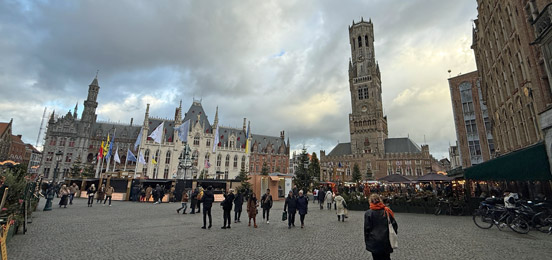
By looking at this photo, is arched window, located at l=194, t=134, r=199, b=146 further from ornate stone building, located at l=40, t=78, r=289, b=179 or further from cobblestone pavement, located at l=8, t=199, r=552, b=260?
cobblestone pavement, located at l=8, t=199, r=552, b=260

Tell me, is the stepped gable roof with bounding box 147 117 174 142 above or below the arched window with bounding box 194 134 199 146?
above

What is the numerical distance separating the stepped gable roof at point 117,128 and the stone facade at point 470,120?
2886 inches

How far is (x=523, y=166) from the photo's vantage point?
11.6 meters

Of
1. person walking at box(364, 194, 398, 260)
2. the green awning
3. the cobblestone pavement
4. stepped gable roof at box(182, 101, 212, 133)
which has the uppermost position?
stepped gable roof at box(182, 101, 212, 133)

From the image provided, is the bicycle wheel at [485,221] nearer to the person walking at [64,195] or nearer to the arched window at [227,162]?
the person walking at [64,195]

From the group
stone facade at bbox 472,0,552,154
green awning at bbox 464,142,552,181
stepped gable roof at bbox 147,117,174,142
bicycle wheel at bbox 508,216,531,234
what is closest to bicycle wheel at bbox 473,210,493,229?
bicycle wheel at bbox 508,216,531,234

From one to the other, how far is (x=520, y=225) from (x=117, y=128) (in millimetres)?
80336

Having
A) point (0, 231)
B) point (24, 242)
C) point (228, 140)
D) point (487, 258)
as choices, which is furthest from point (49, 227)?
point (228, 140)

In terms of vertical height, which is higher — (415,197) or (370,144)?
(370,144)

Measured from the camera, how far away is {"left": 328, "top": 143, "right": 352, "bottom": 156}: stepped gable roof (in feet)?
249

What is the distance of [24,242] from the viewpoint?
24.9ft

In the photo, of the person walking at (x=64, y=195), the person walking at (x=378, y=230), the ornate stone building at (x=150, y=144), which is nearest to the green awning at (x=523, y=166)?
the person walking at (x=378, y=230)

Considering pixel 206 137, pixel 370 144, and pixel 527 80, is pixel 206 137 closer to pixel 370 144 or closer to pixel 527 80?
pixel 370 144

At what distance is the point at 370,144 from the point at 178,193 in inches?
2300
